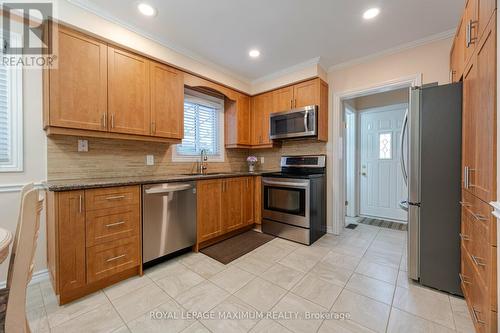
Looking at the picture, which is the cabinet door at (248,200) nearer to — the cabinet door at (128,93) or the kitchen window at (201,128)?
the kitchen window at (201,128)

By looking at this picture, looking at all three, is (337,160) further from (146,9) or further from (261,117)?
(146,9)

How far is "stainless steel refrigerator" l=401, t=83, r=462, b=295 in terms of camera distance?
1712 mm

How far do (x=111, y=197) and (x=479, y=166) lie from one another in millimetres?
2697

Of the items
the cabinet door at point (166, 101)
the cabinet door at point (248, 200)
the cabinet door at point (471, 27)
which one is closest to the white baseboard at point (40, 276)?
the cabinet door at point (166, 101)

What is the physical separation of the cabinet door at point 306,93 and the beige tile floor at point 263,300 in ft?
7.13

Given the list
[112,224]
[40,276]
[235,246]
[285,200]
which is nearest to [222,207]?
[235,246]

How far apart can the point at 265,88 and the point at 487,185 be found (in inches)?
121

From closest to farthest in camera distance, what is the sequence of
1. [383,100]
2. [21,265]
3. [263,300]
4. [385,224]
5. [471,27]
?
[21,265] < [471,27] < [263,300] < [385,224] < [383,100]

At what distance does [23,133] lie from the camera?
1.87 m

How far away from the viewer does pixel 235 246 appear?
2758 millimetres

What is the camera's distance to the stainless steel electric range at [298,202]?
282 centimetres

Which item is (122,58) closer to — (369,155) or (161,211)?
(161,211)

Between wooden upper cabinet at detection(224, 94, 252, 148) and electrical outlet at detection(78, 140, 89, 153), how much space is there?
6.62 feet

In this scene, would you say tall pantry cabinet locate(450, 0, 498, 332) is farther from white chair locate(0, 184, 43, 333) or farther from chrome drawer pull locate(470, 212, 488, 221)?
white chair locate(0, 184, 43, 333)
